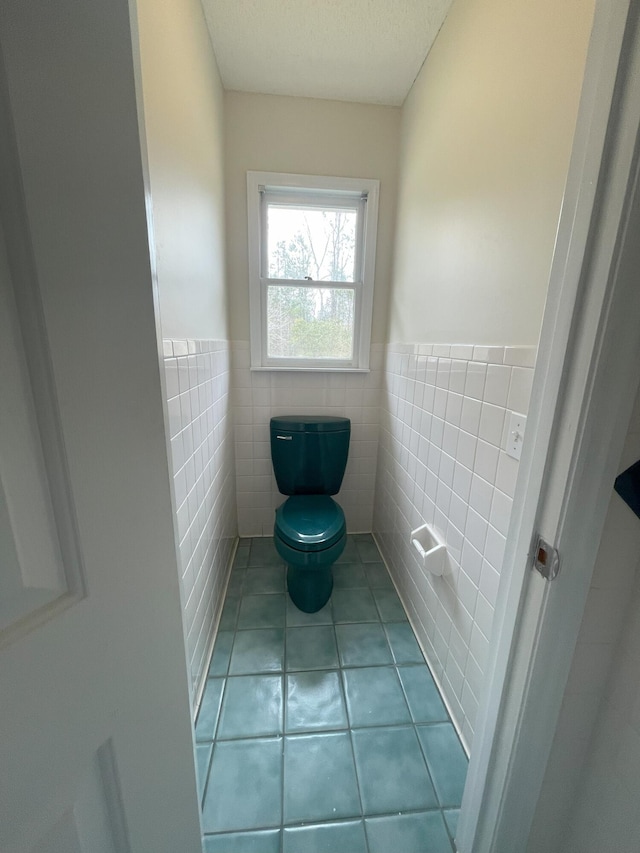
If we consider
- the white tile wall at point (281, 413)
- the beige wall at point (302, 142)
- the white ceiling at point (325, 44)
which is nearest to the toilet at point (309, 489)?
the white tile wall at point (281, 413)

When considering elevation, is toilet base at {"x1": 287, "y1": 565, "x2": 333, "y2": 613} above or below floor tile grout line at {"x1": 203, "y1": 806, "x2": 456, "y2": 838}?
above

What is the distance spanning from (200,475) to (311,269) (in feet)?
4.22

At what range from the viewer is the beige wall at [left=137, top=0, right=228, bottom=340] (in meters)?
0.78

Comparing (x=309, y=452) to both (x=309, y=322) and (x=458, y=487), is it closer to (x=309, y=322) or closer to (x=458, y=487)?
(x=309, y=322)

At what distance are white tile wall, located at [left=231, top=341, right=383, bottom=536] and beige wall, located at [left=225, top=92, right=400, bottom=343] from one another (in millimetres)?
642

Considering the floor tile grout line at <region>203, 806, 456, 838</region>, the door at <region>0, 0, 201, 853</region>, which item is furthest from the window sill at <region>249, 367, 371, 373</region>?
the floor tile grout line at <region>203, 806, 456, 838</region>

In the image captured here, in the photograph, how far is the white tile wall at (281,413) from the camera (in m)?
1.87

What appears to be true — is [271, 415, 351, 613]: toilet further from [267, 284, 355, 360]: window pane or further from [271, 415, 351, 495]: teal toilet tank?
[267, 284, 355, 360]: window pane

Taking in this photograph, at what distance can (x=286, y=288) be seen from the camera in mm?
1836

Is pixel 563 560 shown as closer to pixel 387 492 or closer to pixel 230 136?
pixel 387 492

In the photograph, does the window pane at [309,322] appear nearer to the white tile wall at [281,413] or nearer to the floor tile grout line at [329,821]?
the white tile wall at [281,413]

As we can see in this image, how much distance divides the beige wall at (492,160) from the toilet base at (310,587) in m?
1.15

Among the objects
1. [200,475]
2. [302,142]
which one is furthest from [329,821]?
[302,142]

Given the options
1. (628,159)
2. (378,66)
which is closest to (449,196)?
(378,66)
